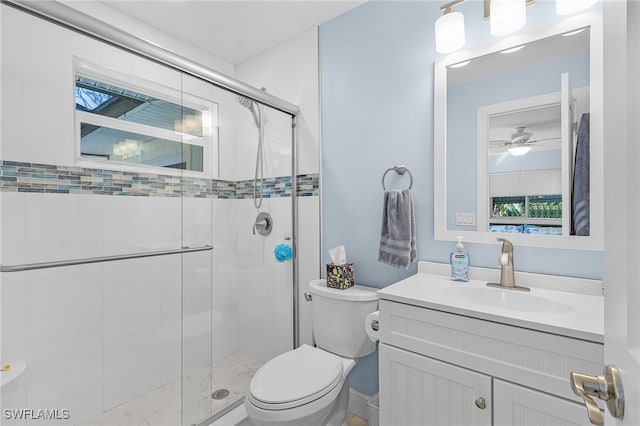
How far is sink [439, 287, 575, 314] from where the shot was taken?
3.81 ft

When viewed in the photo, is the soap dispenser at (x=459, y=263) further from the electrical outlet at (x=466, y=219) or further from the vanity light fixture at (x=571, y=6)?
the vanity light fixture at (x=571, y=6)

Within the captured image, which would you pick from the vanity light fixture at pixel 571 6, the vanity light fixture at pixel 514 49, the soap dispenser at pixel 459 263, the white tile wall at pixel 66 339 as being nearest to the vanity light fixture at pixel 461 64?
the vanity light fixture at pixel 514 49

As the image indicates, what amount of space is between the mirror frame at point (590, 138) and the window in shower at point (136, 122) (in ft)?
4.05

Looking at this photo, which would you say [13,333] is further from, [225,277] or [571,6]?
[571,6]

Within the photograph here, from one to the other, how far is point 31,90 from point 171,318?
1.27 m

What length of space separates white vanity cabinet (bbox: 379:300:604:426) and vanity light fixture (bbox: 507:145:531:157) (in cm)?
79

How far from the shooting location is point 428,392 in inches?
45.0

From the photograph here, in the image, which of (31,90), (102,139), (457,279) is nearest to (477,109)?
(457,279)

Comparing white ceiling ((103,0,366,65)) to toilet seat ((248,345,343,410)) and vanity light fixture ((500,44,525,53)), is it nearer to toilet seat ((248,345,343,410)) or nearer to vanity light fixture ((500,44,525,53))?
vanity light fixture ((500,44,525,53))

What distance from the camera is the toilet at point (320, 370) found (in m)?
1.24

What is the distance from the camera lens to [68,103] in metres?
1.45

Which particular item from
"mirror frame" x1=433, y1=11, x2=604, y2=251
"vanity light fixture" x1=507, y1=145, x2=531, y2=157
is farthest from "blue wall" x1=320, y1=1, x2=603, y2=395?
"vanity light fixture" x1=507, y1=145, x2=531, y2=157

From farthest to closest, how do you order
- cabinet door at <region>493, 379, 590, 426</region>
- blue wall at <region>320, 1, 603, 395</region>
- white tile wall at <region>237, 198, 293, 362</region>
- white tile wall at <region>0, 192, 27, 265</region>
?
1. white tile wall at <region>237, 198, 293, 362</region>
2. blue wall at <region>320, 1, 603, 395</region>
3. white tile wall at <region>0, 192, 27, 265</region>
4. cabinet door at <region>493, 379, 590, 426</region>

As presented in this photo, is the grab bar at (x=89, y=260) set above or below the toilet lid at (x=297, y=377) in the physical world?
above
